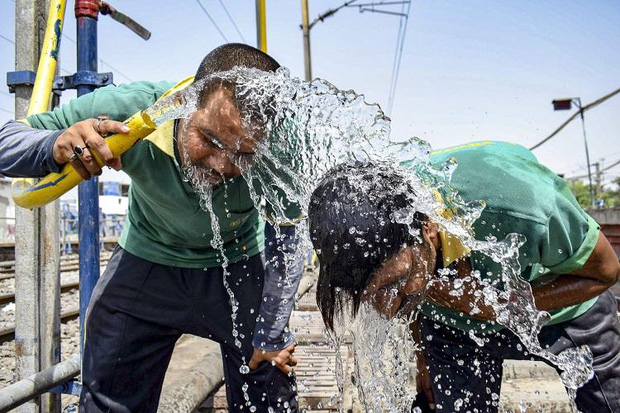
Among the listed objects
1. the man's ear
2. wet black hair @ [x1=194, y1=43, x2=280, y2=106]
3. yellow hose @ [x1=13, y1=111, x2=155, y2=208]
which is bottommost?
the man's ear

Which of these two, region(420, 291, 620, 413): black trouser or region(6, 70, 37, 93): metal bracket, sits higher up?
region(6, 70, 37, 93): metal bracket

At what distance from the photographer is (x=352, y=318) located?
1871 mm

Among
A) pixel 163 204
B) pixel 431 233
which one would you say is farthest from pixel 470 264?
pixel 163 204

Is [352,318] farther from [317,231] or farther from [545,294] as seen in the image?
[545,294]

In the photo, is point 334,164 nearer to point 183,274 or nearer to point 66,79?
point 183,274

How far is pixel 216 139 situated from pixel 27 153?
0.67 meters

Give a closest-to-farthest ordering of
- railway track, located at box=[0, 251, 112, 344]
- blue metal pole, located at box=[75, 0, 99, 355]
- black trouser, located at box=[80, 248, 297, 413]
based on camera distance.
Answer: black trouser, located at box=[80, 248, 297, 413]
blue metal pole, located at box=[75, 0, 99, 355]
railway track, located at box=[0, 251, 112, 344]

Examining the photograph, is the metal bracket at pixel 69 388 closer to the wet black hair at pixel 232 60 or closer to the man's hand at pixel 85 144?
the man's hand at pixel 85 144

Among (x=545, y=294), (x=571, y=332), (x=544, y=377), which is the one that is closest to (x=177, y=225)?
(x=545, y=294)

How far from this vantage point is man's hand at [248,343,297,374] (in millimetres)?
2596

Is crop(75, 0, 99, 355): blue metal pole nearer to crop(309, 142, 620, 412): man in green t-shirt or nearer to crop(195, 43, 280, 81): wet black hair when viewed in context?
crop(195, 43, 280, 81): wet black hair

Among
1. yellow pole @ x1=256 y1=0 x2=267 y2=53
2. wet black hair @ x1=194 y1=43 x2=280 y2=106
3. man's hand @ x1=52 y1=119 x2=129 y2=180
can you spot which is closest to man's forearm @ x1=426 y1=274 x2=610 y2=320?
wet black hair @ x1=194 y1=43 x2=280 y2=106

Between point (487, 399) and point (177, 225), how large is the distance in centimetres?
165

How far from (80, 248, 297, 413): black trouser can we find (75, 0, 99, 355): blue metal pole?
0.13 metres
